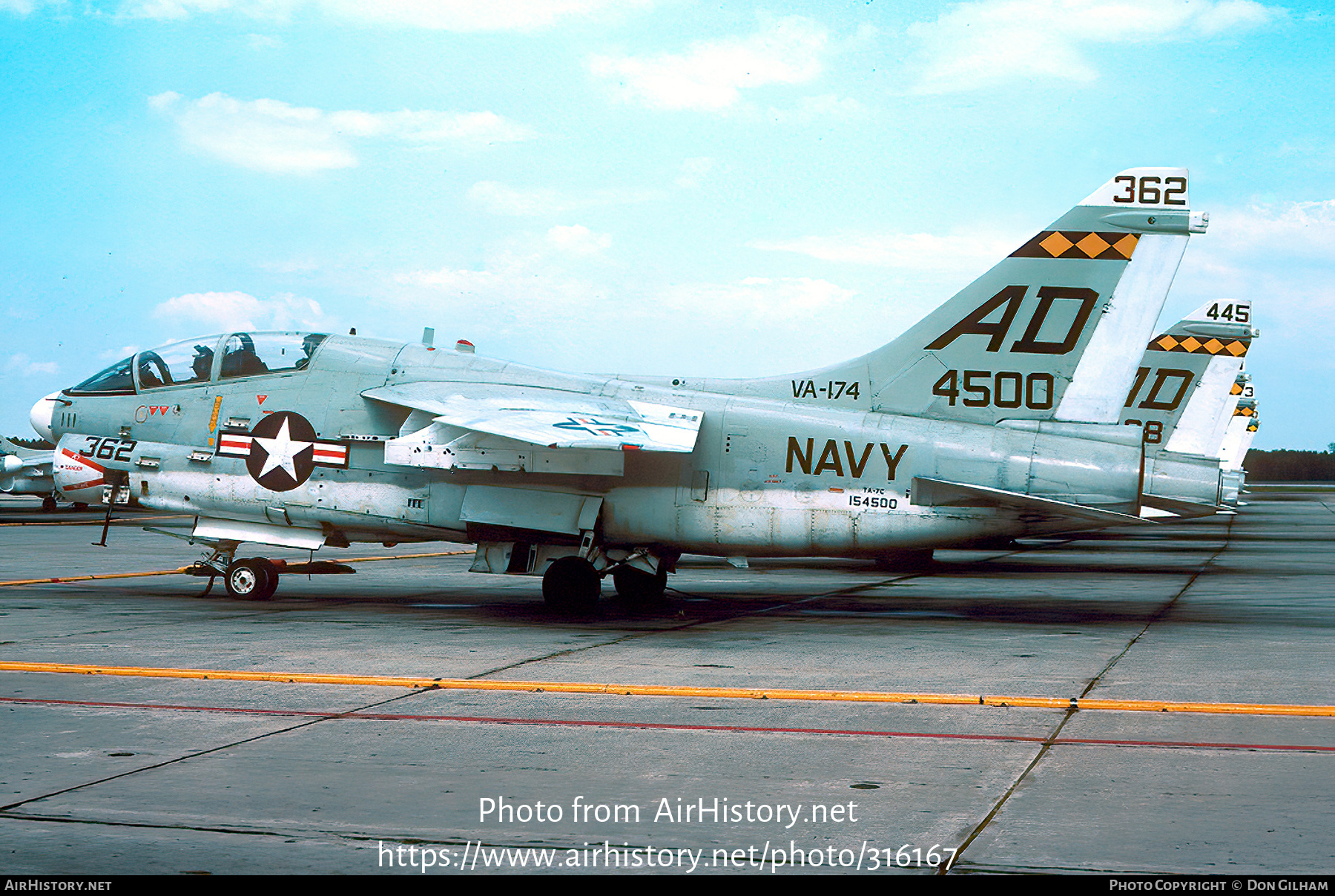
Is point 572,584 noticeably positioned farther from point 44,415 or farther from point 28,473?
point 28,473

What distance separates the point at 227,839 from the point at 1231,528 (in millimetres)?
46567

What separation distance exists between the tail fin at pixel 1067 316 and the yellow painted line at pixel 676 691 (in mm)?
5322

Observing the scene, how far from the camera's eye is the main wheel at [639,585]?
1509 cm

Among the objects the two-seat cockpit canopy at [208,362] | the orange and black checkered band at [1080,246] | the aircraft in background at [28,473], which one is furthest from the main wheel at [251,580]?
the aircraft in background at [28,473]

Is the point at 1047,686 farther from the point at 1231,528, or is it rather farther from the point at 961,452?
the point at 1231,528

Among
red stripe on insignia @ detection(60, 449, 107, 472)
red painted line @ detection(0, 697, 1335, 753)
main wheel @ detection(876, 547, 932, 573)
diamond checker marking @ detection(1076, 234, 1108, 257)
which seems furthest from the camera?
main wheel @ detection(876, 547, 932, 573)

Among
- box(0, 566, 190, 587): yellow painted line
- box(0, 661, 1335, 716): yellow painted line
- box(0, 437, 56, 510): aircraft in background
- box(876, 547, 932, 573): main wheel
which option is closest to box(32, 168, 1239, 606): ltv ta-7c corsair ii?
box(0, 566, 190, 587): yellow painted line

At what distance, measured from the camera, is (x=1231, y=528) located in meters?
44.7

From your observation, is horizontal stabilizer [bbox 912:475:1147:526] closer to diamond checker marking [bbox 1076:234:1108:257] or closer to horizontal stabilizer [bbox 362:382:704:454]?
horizontal stabilizer [bbox 362:382:704:454]

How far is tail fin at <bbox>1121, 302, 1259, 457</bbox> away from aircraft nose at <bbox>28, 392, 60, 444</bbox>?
20.7m

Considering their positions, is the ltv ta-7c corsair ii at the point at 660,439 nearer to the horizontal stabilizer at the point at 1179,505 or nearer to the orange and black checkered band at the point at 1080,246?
the orange and black checkered band at the point at 1080,246

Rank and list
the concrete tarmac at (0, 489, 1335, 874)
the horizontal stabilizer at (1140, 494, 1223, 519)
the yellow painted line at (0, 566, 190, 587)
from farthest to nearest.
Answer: the horizontal stabilizer at (1140, 494, 1223, 519) → the yellow painted line at (0, 566, 190, 587) → the concrete tarmac at (0, 489, 1335, 874)

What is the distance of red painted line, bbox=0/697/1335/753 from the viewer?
274 inches
